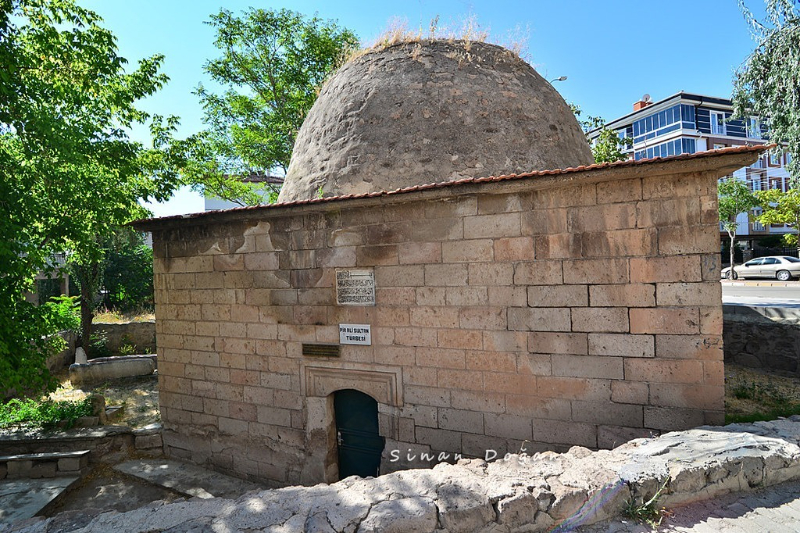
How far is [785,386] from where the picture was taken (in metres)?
7.25

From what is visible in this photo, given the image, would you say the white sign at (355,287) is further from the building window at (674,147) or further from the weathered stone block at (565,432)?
the building window at (674,147)

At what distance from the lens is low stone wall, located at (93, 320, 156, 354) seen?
14672mm

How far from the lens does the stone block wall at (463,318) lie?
414 cm

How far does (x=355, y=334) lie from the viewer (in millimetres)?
5613

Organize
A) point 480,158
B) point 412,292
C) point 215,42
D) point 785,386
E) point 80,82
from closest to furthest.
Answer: point 412,292 < point 480,158 < point 785,386 < point 80,82 < point 215,42

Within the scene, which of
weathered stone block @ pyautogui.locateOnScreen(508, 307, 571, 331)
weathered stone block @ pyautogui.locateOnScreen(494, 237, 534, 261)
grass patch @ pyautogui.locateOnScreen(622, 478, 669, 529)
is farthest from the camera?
weathered stone block @ pyautogui.locateOnScreen(494, 237, 534, 261)

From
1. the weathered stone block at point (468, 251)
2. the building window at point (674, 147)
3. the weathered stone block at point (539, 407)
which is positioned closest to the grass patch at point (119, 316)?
the weathered stone block at point (468, 251)

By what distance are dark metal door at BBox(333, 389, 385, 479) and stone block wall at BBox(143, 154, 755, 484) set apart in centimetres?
20

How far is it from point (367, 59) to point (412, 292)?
515 cm

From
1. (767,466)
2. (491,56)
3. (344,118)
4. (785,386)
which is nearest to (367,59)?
(344,118)

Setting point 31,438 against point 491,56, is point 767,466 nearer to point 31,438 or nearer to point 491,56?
point 491,56

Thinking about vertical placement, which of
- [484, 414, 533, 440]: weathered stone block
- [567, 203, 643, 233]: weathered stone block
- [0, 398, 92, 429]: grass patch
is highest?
[567, 203, 643, 233]: weathered stone block

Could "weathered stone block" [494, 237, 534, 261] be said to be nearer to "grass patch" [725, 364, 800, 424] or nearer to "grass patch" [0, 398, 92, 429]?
"grass patch" [725, 364, 800, 424]

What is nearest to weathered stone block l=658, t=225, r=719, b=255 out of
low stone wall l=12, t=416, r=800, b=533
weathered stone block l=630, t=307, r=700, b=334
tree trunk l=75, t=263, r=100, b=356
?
weathered stone block l=630, t=307, r=700, b=334
